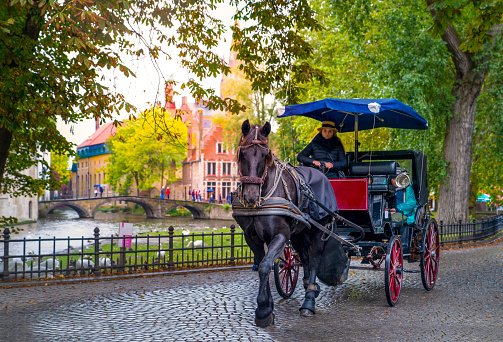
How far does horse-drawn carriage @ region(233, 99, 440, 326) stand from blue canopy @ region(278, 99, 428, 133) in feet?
0.05

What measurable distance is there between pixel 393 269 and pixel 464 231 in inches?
474

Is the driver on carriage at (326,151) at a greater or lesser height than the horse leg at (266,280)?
greater

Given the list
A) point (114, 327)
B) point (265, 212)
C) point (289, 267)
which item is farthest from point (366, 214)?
point (114, 327)

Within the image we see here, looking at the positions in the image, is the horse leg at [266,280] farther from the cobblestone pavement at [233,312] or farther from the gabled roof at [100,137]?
the gabled roof at [100,137]

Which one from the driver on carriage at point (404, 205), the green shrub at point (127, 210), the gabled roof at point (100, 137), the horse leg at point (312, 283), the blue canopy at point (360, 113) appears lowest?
the green shrub at point (127, 210)

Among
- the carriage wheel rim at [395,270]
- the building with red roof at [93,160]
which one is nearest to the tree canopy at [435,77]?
the carriage wheel rim at [395,270]

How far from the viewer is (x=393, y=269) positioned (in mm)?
7281

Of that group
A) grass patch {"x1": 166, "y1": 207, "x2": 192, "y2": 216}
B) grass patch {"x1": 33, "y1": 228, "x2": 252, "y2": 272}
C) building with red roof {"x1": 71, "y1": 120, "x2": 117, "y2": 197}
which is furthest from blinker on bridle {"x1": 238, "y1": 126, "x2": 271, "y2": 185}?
building with red roof {"x1": 71, "y1": 120, "x2": 117, "y2": 197}

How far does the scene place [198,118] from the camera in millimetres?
70625

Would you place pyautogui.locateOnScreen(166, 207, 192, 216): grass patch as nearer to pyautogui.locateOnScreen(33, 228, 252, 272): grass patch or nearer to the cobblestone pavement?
pyautogui.locateOnScreen(33, 228, 252, 272): grass patch

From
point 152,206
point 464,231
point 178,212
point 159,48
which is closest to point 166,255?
point 159,48

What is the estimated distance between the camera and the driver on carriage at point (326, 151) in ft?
25.6

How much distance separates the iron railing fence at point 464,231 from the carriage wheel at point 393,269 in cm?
967

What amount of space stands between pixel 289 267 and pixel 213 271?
164 inches
